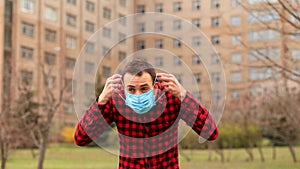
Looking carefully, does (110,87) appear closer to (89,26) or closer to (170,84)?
(170,84)

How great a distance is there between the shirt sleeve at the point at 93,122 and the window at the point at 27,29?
126ft

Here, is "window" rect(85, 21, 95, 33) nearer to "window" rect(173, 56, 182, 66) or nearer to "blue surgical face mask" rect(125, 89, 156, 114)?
"window" rect(173, 56, 182, 66)

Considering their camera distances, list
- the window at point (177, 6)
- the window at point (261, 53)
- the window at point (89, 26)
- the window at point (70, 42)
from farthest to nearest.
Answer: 1. the window at point (89, 26)
2. the window at point (70, 42)
3. the window at point (177, 6)
4. the window at point (261, 53)

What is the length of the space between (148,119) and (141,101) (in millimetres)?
296

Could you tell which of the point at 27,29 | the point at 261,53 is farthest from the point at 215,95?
the point at 27,29

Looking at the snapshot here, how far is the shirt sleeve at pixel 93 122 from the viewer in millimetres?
3494

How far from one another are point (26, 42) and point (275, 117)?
20082 mm

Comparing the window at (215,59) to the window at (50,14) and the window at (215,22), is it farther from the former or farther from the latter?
the window at (215,22)

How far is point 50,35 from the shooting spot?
144 ft

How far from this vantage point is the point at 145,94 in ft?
10.7

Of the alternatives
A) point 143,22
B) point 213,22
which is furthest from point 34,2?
point 143,22

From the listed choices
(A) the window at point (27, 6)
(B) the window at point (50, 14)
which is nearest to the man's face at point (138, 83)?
(A) the window at point (27, 6)

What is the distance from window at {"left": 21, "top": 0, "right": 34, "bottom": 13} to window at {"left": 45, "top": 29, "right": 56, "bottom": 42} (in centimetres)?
212

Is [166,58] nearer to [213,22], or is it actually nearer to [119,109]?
[119,109]
